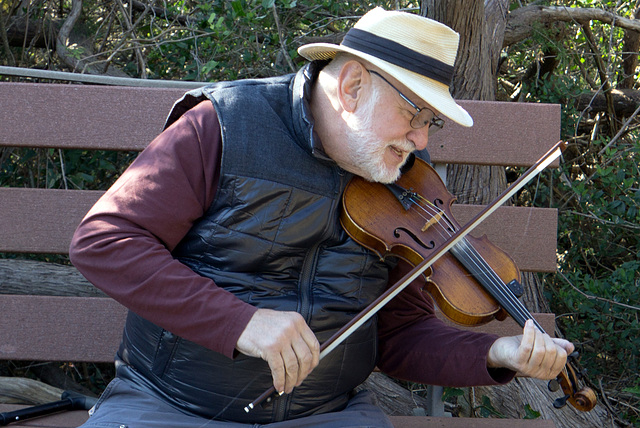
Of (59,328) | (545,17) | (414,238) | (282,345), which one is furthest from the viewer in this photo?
(545,17)

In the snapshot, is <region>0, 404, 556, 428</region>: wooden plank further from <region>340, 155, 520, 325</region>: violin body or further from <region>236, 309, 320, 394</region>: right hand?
<region>236, 309, 320, 394</region>: right hand

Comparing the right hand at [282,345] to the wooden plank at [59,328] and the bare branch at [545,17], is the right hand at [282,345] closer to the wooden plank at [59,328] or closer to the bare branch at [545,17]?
the wooden plank at [59,328]

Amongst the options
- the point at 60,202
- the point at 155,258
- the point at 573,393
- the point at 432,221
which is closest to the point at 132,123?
the point at 60,202

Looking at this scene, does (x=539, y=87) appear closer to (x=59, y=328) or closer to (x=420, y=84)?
(x=420, y=84)

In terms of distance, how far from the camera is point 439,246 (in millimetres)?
1876

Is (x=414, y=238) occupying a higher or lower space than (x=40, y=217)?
higher

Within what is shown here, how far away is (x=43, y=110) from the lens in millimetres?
2521

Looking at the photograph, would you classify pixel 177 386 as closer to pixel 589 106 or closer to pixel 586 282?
pixel 586 282

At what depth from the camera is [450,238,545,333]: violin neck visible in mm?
1866

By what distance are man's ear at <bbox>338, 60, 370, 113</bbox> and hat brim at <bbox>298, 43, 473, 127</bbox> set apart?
0.14 ft

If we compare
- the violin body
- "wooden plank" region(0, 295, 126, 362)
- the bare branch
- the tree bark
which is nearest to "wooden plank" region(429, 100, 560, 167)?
the violin body

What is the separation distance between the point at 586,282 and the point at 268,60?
2.10 meters

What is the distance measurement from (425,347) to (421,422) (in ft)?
1.20

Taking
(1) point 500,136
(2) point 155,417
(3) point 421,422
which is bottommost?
(3) point 421,422
